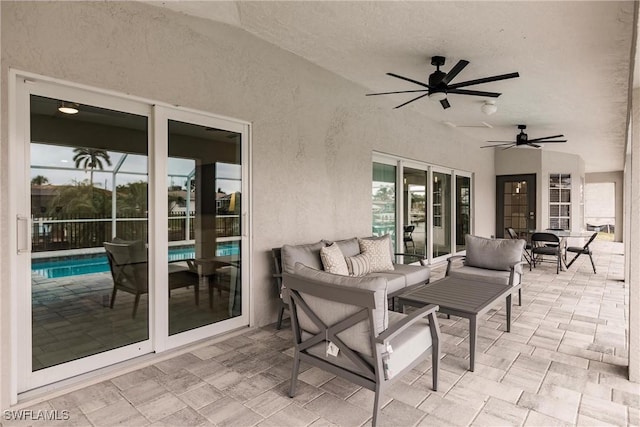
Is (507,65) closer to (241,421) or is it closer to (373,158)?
(373,158)

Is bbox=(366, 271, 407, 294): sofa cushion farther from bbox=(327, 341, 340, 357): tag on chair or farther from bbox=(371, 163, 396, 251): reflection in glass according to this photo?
bbox=(327, 341, 340, 357): tag on chair

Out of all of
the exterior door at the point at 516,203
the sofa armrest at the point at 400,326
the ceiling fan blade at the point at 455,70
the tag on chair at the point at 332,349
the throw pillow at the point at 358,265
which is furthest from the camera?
the exterior door at the point at 516,203

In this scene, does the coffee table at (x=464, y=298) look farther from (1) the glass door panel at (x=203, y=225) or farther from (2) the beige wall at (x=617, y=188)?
(2) the beige wall at (x=617, y=188)

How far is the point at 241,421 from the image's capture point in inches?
83.0

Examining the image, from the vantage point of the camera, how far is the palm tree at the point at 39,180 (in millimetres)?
2384

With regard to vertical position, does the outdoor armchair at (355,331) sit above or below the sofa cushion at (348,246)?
below

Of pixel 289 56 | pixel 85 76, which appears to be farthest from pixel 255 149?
pixel 85 76

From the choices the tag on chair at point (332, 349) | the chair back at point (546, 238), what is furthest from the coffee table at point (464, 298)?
the chair back at point (546, 238)

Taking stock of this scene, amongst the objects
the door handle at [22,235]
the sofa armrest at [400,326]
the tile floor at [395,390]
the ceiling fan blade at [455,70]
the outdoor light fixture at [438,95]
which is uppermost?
the ceiling fan blade at [455,70]

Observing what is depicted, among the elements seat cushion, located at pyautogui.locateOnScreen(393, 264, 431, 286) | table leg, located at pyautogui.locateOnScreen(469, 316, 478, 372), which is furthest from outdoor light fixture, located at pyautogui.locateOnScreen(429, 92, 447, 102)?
table leg, located at pyautogui.locateOnScreen(469, 316, 478, 372)

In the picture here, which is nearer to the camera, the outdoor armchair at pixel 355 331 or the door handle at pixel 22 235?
the outdoor armchair at pixel 355 331

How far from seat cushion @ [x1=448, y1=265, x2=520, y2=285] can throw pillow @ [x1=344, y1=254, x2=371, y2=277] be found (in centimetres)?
113

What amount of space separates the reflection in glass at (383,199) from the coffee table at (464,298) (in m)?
2.10

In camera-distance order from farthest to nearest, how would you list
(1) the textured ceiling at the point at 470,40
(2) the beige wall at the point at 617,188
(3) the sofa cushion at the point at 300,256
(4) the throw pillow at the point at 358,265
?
1. (2) the beige wall at the point at 617,188
2. (4) the throw pillow at the point at 358,265
3. (3) the sofa cushion at the point at 300,256
4. (1) the textured ceiling at the point at 470,40
